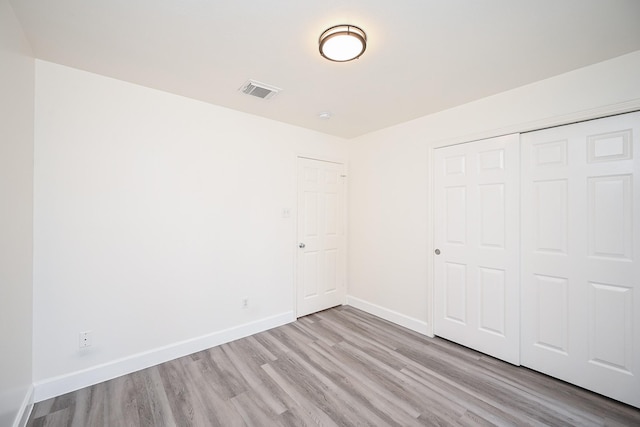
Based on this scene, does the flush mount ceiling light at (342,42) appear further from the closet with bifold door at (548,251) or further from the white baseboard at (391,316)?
the white baseboard at (391,316)

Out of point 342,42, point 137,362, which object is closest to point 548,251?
point 342,42

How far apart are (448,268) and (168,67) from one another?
10.4 feet

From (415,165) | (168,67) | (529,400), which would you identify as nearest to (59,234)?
(168,67)

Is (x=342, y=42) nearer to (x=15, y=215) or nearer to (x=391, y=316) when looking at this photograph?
(x=15, y=215)

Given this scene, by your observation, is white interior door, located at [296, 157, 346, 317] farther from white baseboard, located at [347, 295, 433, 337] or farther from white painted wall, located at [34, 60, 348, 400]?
white painted wall, located at [34, 60, 348, 400]

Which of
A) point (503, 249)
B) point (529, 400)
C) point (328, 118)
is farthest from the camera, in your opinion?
point (328, 118)

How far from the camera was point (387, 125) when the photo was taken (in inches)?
→ 129

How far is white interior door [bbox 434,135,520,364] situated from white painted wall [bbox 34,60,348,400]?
73.9 inches

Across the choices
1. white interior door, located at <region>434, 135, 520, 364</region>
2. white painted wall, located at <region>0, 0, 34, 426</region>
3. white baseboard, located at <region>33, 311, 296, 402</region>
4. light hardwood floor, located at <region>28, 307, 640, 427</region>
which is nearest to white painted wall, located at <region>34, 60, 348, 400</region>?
white baseboard, located at <region>33, 311, 296, 402</region>

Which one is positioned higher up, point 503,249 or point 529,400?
point 503,249

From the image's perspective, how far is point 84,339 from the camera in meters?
2.03

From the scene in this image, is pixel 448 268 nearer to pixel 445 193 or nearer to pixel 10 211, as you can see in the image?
pixel 445 193

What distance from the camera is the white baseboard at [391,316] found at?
9.71 ft

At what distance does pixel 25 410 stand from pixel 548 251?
400 cm
